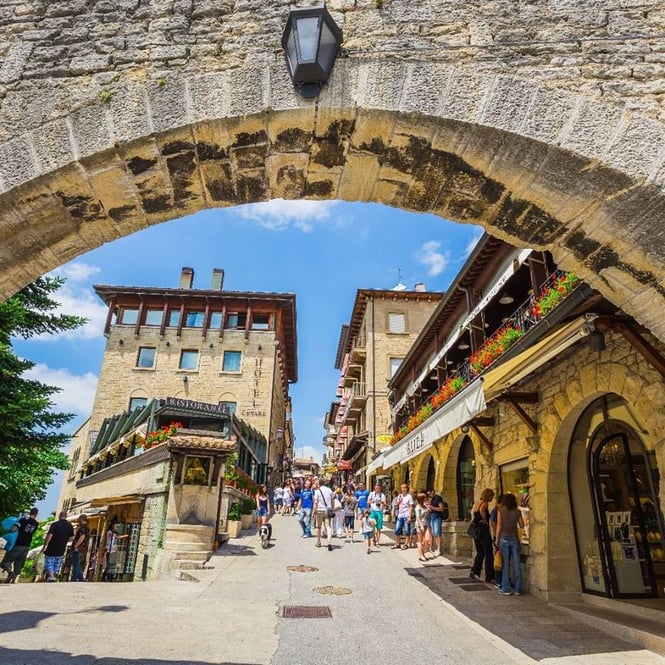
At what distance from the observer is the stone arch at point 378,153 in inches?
110

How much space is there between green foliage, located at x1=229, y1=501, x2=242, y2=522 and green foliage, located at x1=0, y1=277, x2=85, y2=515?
435cm

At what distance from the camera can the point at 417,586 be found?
766 centimetres

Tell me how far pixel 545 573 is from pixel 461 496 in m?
5.47

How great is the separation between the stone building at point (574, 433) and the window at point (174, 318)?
73.8ft

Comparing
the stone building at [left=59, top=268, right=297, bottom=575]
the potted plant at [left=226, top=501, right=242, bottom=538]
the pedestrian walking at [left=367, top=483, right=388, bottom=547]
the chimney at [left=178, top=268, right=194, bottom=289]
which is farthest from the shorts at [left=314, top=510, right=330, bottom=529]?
the chimney at [left=178, top=268, right=194, bottom=289]

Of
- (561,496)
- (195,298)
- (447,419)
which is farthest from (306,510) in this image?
(195,298)

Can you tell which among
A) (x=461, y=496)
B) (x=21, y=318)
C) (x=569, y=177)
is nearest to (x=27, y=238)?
(x=569, y=177)

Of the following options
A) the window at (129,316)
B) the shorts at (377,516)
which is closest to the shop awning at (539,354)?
the shorts at (377,516)

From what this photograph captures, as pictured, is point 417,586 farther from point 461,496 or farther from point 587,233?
point 587,233

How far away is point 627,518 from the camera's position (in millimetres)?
6141

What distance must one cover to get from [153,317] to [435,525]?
915 inches

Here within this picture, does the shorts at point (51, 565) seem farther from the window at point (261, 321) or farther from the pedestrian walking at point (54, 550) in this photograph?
the window at point (261, 321)

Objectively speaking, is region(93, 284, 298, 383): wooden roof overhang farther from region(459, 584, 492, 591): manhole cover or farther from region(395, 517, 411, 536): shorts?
region(459, 584, 492, 591): manhole cover

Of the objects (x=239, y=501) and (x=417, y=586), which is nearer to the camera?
(x=417, y=586)
